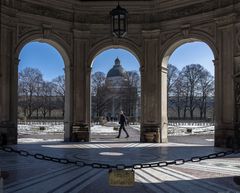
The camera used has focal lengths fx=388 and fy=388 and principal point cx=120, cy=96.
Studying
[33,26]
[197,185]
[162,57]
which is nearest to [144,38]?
[162,57]

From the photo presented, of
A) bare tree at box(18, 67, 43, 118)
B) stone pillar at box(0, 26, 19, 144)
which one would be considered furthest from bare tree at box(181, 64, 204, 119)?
stone pillar at box(0, 26, 19, 144)

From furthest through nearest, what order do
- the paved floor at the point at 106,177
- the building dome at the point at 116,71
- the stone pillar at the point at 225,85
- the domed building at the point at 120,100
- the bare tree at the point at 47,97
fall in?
the building dome at the point at 116,71 < the bare tree at the point at 47,97 < the domed building at the point at 120,100 < the stone pillar at the point at 225,85 < the paved floor at the point at 106,177

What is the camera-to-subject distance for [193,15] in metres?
20.3

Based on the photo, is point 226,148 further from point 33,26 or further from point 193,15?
point 33,26

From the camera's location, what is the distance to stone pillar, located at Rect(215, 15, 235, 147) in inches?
727

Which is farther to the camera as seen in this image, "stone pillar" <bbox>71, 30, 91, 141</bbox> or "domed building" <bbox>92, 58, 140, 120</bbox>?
"domed building" <bbox>92, 58, 140, 120</bbox>

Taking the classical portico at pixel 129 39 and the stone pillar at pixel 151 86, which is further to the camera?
the stone pillar at pixel 151 86

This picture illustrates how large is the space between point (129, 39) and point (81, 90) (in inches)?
155

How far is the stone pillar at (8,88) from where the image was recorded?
18406 mm

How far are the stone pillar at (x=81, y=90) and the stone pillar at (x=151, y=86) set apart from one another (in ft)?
10.4

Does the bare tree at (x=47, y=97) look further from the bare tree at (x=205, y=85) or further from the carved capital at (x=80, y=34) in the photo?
the carved capital at (x=80, y=34)

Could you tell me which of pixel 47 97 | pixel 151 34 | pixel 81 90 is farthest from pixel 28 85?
pixel 151 34

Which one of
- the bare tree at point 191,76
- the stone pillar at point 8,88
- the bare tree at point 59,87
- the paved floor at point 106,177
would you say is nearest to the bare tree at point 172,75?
the bare tree at point 191,76

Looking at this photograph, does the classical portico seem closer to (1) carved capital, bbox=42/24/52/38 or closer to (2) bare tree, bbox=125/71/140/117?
(1) carved capital, bbox=42/24/52/38
